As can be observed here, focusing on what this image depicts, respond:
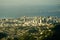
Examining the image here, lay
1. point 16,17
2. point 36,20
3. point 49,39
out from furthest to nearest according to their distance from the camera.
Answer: point 16,17 → point 36,20 → point 49,39

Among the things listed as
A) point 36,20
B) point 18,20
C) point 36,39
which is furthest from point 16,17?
point 36,39

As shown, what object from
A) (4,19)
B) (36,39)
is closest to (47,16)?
(4,19)

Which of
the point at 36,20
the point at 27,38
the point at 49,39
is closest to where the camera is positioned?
the point at 49,39

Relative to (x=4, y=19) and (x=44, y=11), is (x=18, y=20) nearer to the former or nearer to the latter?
(x=4, y=19)

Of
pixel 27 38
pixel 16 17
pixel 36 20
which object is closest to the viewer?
pixel 27 38

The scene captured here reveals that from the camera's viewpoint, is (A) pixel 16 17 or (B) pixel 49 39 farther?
(A) pixel 16 17

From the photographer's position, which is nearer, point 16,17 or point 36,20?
point 36,20

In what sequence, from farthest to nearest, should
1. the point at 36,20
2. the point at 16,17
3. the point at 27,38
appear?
the point at 16,17, the point at 36,20, the point at 27,38

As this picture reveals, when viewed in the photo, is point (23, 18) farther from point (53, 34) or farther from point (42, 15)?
point (53, 34)
